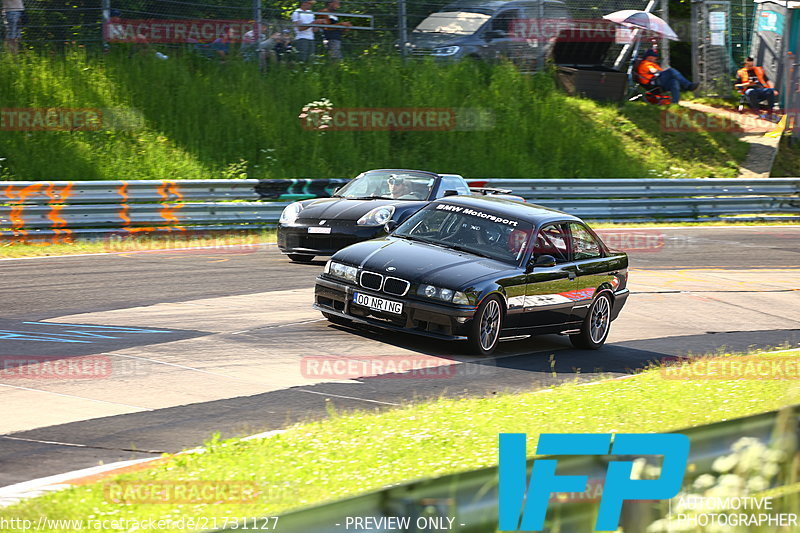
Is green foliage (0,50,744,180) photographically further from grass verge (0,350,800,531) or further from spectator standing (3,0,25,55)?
grass verge (0,350,800,531)

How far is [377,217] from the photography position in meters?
14.2

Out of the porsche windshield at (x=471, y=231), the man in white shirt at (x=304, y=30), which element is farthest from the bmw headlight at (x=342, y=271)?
the man in white shirt at (x=304, y=30)

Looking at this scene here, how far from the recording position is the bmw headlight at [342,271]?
1019 cm

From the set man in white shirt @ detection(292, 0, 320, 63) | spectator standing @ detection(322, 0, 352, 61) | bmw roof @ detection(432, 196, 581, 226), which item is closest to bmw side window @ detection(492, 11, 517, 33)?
spectator standing @ detection(322, 0, 352, 61)

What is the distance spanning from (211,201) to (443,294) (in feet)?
30.8

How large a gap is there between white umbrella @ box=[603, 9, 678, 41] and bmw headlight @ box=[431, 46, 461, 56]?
4.89m

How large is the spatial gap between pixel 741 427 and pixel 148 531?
2540 millimetres

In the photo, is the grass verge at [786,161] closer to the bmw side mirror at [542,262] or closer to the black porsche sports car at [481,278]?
the black porsche sports car at [481,278]

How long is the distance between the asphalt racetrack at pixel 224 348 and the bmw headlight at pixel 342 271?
1.93ft

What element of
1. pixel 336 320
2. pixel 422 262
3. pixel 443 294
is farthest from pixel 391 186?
pixel 443 294

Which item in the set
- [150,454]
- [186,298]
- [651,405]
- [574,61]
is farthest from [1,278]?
[574,61]

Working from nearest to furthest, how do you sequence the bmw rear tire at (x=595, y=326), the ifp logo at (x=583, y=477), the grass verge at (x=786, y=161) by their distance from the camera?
the ifp logo at (x=583, y=477) → the bmw rear tire at (x=595, y=326) → the grass verge at (x=786, y=161)

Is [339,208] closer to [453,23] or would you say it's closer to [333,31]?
[333,31]

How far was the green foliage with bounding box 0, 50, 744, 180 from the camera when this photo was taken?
813 inches
